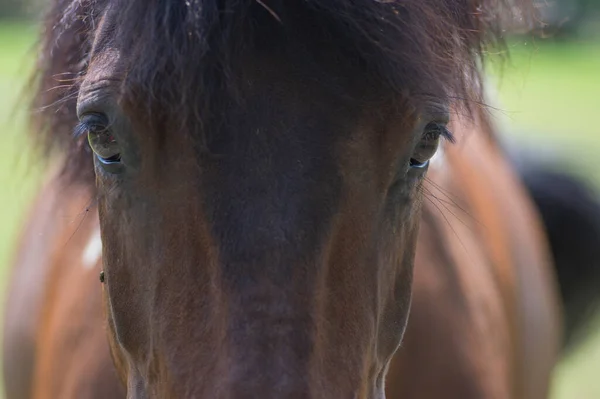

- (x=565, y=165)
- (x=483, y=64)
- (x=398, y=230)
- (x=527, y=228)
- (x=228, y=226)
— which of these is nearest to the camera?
(x=228, y=226)

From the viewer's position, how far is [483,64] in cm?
193

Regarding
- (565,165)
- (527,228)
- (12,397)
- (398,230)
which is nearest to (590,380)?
(565,165)

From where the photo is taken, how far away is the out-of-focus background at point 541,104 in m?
2.33

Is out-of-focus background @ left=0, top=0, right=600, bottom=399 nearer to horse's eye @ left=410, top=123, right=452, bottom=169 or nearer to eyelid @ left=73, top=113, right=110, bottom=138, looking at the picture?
horse's eye @ left=410, top=123, right=452, bottom=169

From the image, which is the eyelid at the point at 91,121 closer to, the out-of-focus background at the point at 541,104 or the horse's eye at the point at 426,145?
the horse's eye at the point at 426,145

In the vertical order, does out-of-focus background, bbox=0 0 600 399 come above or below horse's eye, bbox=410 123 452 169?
above

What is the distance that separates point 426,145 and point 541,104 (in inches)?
489

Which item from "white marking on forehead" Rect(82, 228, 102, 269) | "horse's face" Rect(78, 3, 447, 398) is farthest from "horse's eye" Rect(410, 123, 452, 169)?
"white marking on forehead" Rect(82, 228, 102, 269)

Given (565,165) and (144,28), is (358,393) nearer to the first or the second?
(144,28)

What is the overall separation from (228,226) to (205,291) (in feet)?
0.34

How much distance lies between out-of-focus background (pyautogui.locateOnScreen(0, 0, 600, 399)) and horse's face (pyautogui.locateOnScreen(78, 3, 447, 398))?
74 centimetres

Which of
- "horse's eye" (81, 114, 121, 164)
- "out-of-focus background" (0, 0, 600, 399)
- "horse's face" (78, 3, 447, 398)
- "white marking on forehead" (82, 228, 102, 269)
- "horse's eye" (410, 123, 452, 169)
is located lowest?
"horse's face" (78, 3, 447, 398)

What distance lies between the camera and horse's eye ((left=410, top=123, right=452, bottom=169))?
1.55 metres

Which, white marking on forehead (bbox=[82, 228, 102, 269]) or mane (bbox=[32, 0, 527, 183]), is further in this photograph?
white marking on forehead (bbox=[82, 228, 102, 269])
